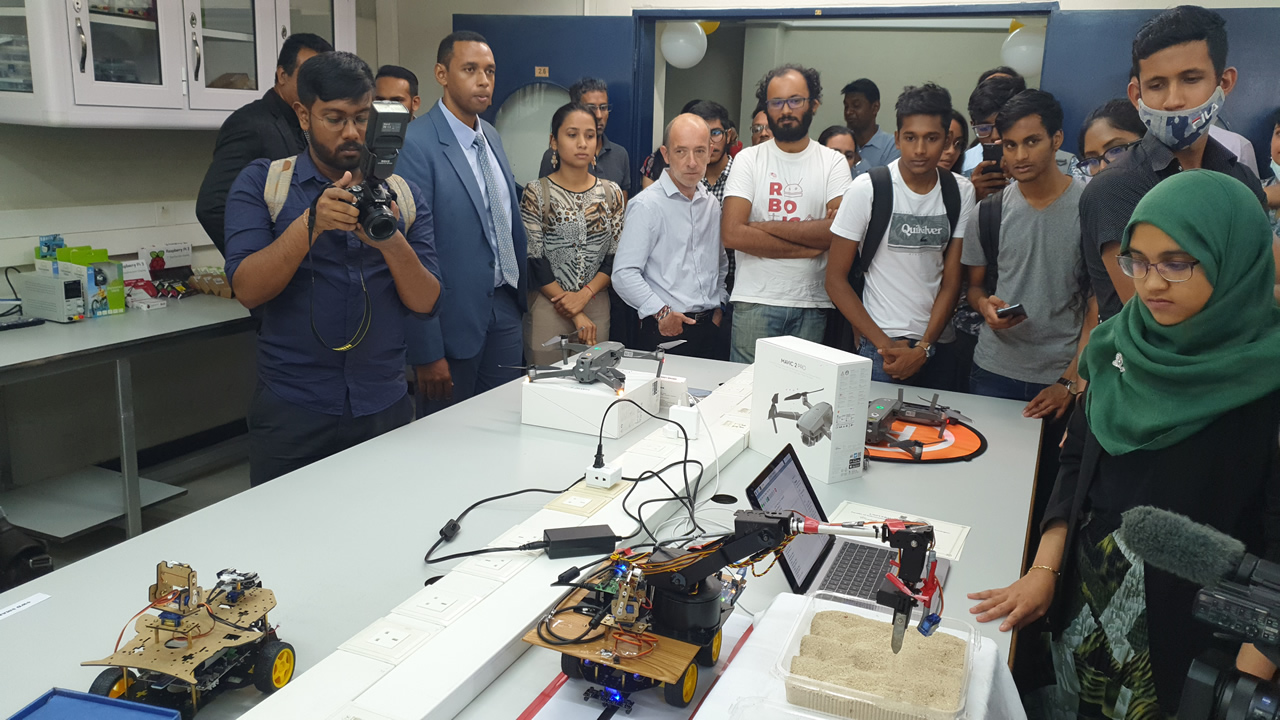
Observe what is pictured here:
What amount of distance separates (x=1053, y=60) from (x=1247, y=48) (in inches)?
26.6

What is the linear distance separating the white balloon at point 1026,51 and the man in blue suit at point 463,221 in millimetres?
2575

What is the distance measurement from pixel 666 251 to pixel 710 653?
2.29 meters

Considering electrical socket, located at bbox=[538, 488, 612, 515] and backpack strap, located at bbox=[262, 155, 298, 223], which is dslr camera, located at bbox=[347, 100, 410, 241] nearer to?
backpack strap, located at bbox=[262, 155, 298, 223]

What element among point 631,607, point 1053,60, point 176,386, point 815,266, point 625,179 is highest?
point 1053,60

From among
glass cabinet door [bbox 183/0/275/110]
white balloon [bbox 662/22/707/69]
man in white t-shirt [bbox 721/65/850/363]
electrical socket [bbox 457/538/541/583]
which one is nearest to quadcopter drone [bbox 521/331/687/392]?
electrical socket [bbox 457/538/541/583]

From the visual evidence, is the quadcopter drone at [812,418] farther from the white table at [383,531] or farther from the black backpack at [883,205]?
the black backpack at [883,205]

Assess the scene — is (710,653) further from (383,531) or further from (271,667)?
(383,531)

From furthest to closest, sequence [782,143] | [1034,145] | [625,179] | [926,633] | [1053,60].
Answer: [625,179] < [1053,60] < [782,143] < [1034,145] < [926,633]

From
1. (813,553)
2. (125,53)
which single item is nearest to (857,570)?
(813,553)

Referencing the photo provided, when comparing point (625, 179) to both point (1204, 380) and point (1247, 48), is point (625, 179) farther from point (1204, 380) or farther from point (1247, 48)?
point (1204, 380)

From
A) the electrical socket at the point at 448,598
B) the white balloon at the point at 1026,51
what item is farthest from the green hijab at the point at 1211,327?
the white balloon at the point at 1026,51

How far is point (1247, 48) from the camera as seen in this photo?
336 centimetres

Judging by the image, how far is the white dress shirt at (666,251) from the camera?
325 cm

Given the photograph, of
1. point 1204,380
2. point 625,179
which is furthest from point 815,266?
point 1204,380
